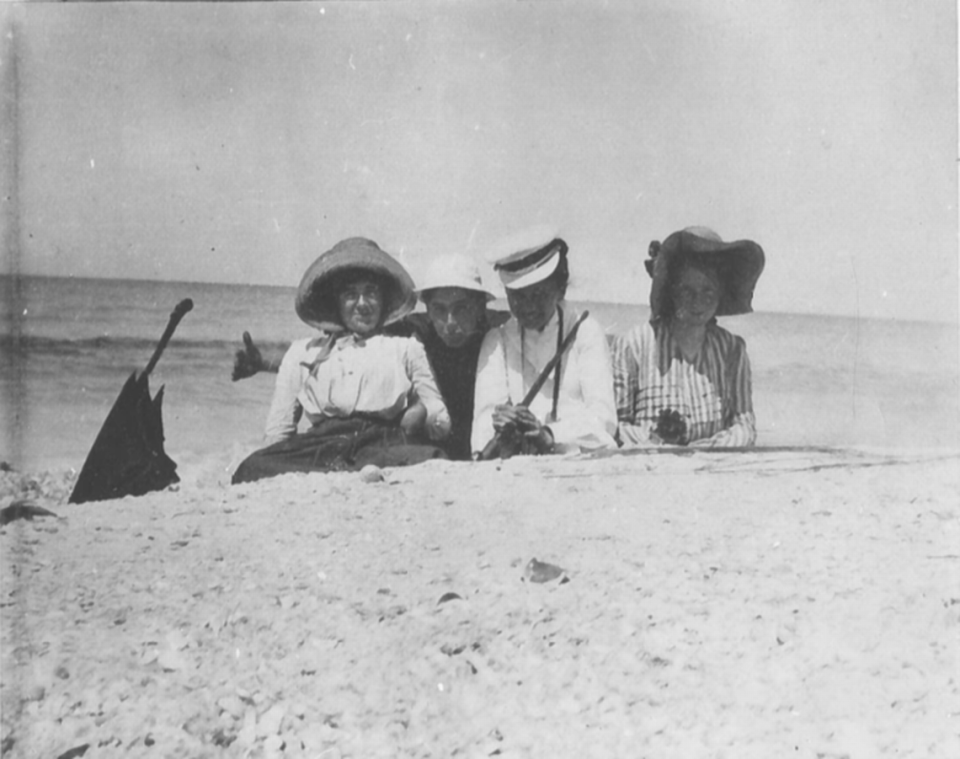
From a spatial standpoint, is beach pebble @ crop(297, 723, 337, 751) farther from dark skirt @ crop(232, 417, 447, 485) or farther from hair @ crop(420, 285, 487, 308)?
hair @ crop(420, 285, 487, 308)

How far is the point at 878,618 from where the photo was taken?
299 cm

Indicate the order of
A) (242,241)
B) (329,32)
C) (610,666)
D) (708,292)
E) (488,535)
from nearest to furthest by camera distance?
(610,666) → (488,535) → (329,32) → (242,241) → (708,292)

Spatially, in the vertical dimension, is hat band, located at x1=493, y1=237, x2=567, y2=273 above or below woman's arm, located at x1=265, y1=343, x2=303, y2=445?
above

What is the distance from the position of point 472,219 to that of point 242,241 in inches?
33.8

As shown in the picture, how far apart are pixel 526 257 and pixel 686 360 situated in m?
0.83

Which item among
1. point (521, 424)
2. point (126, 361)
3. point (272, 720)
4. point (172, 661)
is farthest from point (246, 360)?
point (272, 720)

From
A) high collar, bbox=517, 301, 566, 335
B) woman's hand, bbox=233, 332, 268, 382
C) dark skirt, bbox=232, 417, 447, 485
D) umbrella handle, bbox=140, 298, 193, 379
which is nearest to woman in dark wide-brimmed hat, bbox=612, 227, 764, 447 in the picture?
high collar, bbox=517, 301, 566, 335

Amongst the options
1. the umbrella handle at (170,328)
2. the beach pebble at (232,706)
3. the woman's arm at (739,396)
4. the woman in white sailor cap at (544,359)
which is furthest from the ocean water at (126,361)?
the beach pebble at (232,706)

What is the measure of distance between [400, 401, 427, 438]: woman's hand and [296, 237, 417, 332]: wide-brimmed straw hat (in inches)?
14.7

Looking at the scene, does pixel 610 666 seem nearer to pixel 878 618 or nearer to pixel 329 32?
pixel 878 618

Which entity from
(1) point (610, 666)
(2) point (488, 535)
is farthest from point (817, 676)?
(2) point (488, 535)

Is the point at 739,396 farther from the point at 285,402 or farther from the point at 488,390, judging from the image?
the point at 285,402

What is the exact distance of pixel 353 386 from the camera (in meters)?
4.07

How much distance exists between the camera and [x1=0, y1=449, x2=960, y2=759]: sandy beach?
8.80 feet
